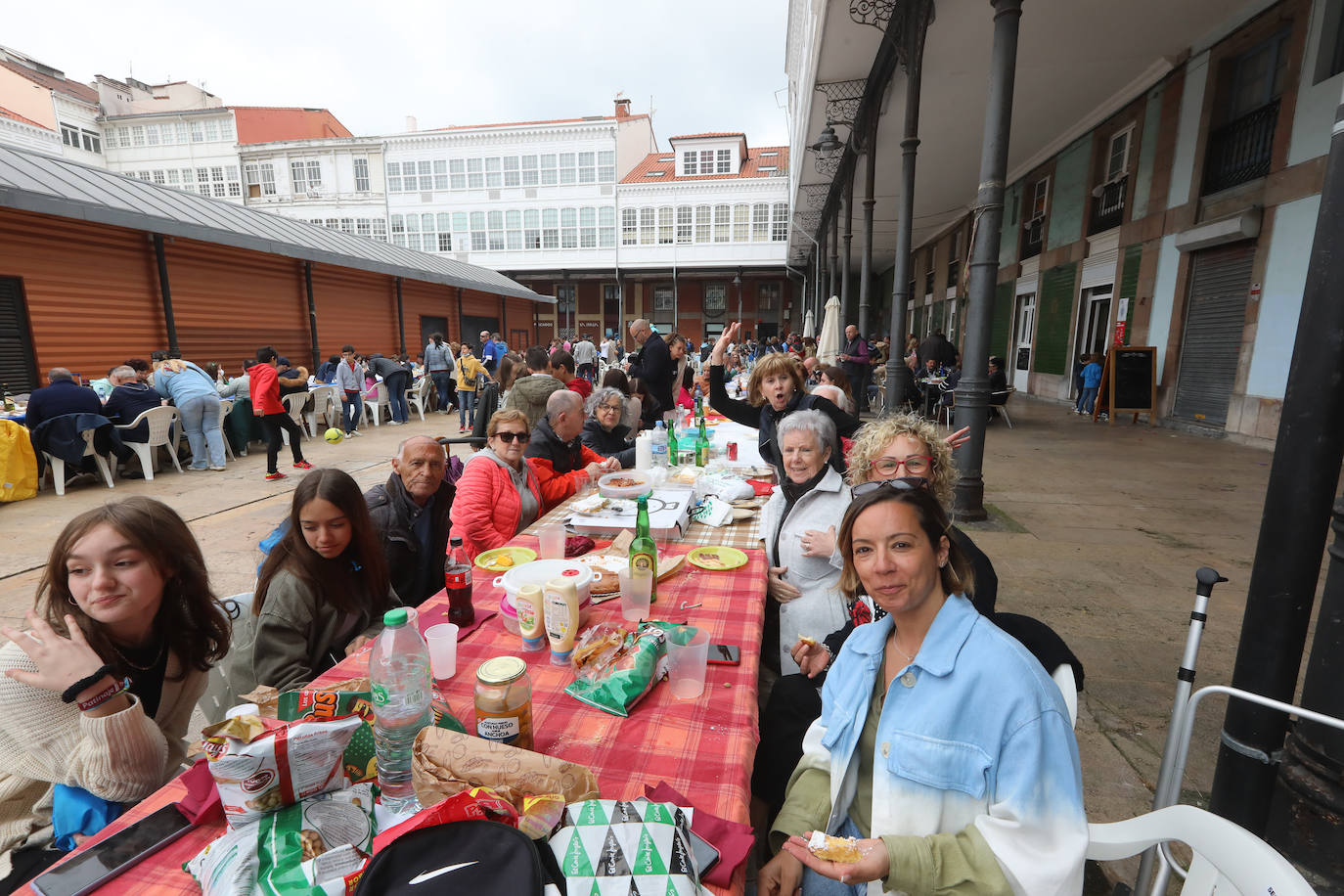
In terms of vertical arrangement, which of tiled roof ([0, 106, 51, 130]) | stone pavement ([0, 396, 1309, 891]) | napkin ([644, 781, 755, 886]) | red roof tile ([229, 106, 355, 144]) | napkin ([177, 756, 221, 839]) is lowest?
stone pavement ([0, 396, 1309, 891])

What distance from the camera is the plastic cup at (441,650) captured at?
158 centimetres

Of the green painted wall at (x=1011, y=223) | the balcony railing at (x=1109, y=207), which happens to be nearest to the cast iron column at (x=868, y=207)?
the balcony railing at (x=1109, y=207)

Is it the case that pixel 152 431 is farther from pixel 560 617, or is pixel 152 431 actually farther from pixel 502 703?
pixel 502 703

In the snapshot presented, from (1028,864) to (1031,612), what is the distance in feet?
9.30

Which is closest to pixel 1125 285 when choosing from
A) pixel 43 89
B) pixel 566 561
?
pixel 566 561

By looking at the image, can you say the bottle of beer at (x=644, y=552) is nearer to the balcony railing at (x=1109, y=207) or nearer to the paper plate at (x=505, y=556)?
the paper plate at (x=505, y=556)

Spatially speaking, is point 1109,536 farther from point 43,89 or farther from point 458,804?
point 43,89

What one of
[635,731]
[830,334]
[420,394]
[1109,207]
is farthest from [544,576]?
[1109,207]

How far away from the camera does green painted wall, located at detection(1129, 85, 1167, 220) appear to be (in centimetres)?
914

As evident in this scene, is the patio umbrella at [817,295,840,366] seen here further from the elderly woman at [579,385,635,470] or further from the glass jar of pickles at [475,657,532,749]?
the glass jar of pickles at [475,657,532,749]

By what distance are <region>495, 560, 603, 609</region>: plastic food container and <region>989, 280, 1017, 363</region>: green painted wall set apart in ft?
50.5

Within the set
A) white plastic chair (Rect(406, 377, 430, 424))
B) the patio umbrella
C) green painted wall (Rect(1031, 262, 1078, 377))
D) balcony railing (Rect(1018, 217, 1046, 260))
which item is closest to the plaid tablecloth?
the patio umbrella

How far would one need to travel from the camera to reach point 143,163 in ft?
115

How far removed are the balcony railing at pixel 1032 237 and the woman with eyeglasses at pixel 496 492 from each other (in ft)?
46.8
